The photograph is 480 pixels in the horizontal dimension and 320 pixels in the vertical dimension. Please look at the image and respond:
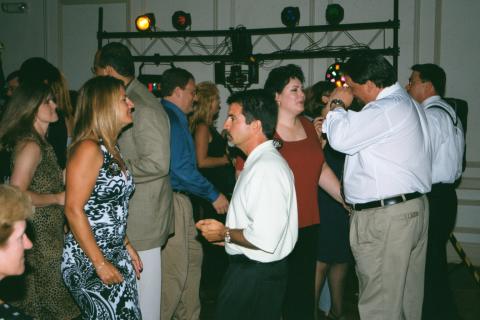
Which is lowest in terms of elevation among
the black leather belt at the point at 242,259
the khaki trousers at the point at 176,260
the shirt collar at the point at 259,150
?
the khaki trousers at the point at 176,260

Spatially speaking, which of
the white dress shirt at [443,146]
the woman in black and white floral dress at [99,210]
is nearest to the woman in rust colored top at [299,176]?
the woman in black and white floral dress at [99,210]

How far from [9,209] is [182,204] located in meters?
2.04

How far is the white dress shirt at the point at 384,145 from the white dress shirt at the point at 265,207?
74 centimetres

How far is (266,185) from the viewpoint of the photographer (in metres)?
1.97

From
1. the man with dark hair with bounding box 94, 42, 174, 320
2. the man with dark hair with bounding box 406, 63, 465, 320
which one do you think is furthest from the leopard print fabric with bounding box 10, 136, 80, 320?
the man with dark hair with bounding box 406, 63, 465, 320

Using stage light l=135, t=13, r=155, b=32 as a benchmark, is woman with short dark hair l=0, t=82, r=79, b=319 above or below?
below

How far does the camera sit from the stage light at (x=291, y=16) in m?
6.36

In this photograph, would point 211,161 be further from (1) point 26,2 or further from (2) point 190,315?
(1) point 26,2

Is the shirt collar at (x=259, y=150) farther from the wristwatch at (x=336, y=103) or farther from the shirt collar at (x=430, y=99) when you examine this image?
the shirt collar at (x=430, y=99)

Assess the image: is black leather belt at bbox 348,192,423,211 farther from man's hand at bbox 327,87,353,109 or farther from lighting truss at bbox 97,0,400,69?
lighting truss at bbox 97,0,400,69

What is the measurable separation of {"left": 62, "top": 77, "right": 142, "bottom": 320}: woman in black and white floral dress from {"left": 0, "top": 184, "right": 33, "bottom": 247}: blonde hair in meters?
0.57

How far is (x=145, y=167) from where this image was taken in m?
2.81

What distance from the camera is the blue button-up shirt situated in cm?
332

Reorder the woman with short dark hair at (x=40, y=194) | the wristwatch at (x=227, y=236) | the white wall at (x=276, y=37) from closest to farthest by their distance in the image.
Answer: the wristwatch at (x=227, y=236)
the woman with short dark hair at (x=40, y=194)
the white wall at (x=276, y=37)
